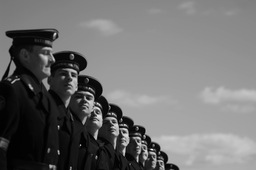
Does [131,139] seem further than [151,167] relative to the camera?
No

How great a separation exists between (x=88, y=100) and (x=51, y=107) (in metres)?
2.83

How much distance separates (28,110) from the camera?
4.88 metres

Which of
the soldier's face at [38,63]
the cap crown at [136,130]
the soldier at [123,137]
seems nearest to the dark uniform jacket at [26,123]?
the soldier's face at [38,63]

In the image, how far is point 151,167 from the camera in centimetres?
1460

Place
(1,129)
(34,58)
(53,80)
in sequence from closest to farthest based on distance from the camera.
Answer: (1,129)
(34,58)
(53,80)

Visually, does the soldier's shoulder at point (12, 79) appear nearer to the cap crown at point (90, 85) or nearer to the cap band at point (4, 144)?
the cap band at point (4, 144)

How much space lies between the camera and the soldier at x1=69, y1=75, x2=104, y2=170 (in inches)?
286

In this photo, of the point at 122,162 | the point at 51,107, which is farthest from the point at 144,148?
the point at 51,107

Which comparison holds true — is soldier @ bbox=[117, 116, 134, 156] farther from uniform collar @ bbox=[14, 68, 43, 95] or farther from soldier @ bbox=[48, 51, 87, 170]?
uniform collar @ bbox=[14, 68, 43, 95]

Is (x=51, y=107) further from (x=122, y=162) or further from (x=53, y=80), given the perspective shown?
(x=122, y=162)

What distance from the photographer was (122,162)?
9805 mm

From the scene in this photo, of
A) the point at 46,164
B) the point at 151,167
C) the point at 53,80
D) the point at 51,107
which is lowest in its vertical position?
the point at 46,164

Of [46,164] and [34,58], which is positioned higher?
[34,58]

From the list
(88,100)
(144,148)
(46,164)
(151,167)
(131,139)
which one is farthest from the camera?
(151,167)
